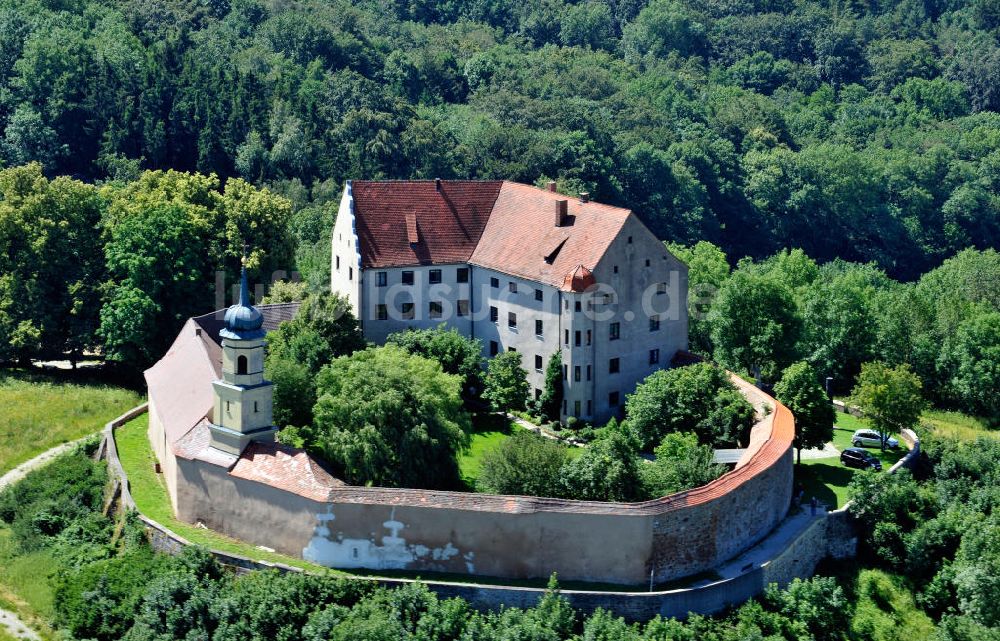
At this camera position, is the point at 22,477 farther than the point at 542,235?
No

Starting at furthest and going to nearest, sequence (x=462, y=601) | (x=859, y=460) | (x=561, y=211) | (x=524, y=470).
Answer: (x=561, y=211)
(x=859, y=460)
(x=524, y=470)
(x=462, y=601)

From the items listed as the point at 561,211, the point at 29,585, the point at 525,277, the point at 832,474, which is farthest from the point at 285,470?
the point at 832,474

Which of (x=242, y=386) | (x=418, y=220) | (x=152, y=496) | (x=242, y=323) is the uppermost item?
(x=418, y=220)

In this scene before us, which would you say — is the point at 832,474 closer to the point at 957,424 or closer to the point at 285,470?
the point at 957,424

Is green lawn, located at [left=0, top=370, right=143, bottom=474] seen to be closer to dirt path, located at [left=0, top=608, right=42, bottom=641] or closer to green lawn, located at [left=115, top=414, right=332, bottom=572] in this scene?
green lawn, located at [left=115, top=414, right=332, bottom=572]

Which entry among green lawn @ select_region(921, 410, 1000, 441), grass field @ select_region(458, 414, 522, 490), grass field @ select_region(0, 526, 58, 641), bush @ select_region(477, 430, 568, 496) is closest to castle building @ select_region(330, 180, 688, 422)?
grass field @ select_region(458, 414, 522, 490)

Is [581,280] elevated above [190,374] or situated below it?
above

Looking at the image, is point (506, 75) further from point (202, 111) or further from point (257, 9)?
point (202, 111)

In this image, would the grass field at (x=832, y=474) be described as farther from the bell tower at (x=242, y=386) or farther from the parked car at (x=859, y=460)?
the bell tower at (x=242, y=386)
